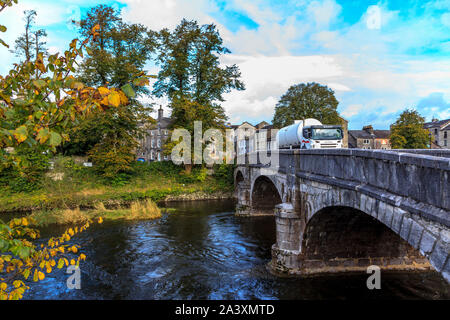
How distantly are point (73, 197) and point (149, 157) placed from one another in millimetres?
39339

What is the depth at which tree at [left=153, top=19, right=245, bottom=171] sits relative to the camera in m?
37.2

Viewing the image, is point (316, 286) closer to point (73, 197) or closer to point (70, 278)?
point (70, 278)

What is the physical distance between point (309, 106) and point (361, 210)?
150 feet

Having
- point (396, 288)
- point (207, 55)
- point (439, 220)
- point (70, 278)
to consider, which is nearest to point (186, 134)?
point (207, 55)

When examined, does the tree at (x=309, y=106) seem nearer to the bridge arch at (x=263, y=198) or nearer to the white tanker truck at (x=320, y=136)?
the bridge arch at (x=263, y=198)

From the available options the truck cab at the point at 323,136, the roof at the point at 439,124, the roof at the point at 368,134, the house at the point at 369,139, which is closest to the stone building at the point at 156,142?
the house at the point at 369,139

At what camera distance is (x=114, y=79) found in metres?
33.6

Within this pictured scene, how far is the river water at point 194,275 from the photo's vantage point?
Answer: 37.3 feet

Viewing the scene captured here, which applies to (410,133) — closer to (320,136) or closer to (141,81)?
(320,136)

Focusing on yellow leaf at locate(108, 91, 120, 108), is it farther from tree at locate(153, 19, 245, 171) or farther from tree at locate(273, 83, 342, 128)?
tree at locate(273, 83, 342, 128)

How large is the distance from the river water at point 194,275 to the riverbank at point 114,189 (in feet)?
33.2

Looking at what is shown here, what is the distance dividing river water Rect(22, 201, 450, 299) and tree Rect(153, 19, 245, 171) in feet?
63.9

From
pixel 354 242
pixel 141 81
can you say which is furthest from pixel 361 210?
pixel 141 81
